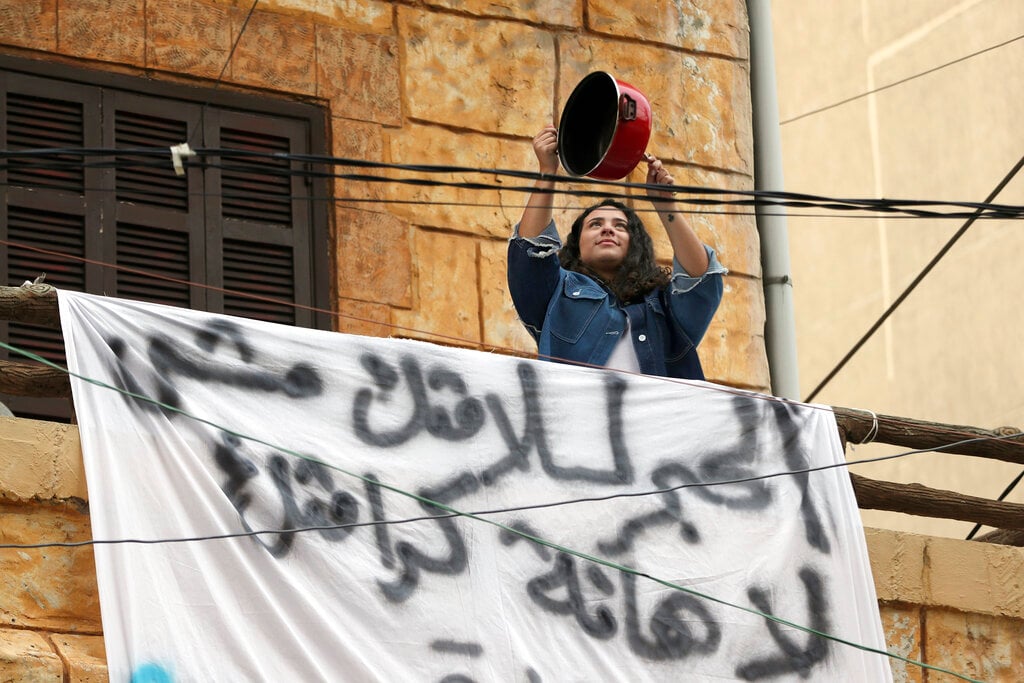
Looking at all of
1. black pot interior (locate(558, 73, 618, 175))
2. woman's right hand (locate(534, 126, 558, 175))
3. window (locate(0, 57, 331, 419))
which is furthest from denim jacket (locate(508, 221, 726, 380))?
window (locate(0, 57, 331, 419))

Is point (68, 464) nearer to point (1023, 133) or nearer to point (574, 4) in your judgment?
point (574, 4)

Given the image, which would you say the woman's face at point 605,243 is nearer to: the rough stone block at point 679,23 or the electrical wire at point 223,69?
the electrical wire at point 223,69

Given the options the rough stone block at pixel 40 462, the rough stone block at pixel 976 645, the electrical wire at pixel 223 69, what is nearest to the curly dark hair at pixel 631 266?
the rough stone block at pixel 976 645

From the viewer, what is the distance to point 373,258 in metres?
8.73

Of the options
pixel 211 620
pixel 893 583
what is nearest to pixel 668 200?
pixel 893 583

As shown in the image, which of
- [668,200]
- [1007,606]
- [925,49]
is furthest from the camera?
[925,49]

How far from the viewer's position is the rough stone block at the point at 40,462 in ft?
20.8

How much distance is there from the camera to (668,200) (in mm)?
7199

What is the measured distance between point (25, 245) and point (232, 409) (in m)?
1.70

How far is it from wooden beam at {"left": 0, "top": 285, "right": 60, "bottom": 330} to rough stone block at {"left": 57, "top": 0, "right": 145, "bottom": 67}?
2052 mm

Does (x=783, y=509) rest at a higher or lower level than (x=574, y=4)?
lower

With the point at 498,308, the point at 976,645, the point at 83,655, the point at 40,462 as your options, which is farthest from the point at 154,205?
the point at 976,645

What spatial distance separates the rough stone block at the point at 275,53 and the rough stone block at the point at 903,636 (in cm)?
322

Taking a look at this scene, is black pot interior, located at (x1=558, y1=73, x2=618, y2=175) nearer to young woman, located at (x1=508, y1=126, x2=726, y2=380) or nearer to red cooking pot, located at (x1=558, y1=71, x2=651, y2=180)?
red cooking pot, located at (x1=558, y1=71, x2=651, y2=180)
